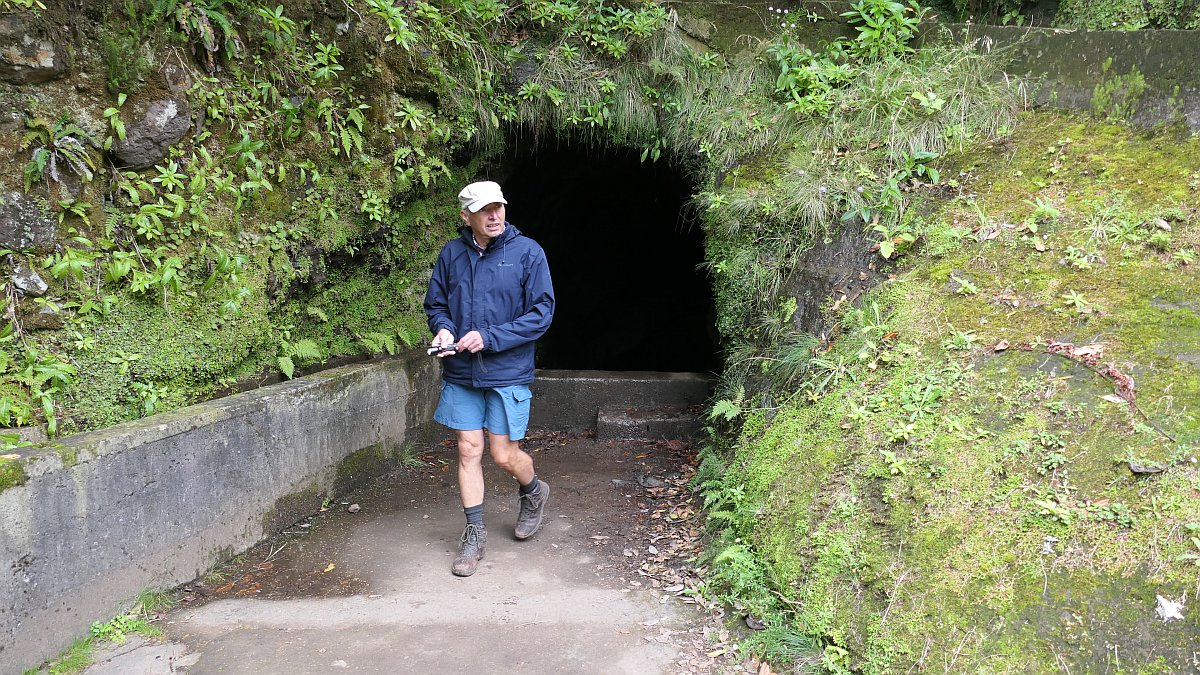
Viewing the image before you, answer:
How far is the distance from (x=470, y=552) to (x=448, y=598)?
0.40 metres

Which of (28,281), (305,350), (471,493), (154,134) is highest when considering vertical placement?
(154,134)

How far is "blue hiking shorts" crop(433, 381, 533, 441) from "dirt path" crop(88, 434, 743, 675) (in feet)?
2.81

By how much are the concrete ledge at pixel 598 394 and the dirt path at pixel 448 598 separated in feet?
5.63

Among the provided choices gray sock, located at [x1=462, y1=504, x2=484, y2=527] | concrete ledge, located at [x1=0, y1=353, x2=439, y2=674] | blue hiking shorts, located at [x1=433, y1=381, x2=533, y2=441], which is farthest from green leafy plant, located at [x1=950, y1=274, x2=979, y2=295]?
concrete ledge, located at [x1=0, y1=353, x2=439, y2=674]

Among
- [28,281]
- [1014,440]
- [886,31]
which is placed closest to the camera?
[1014,440]

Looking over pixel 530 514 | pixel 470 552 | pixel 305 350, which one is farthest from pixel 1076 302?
pixel 305 350

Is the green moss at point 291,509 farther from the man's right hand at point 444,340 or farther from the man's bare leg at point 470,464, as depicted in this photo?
the man's right hand at point 444,340

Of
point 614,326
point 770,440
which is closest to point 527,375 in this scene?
point 770,440

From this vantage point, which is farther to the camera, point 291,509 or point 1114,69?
point 1114,69

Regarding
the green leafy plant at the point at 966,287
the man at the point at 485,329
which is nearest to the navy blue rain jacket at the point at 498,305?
the man at the point at 485,329

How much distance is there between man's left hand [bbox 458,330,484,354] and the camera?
4.07 metres

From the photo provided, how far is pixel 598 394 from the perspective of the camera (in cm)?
745

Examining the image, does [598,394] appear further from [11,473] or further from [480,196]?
[11,473]

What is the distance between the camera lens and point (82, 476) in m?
3.41
